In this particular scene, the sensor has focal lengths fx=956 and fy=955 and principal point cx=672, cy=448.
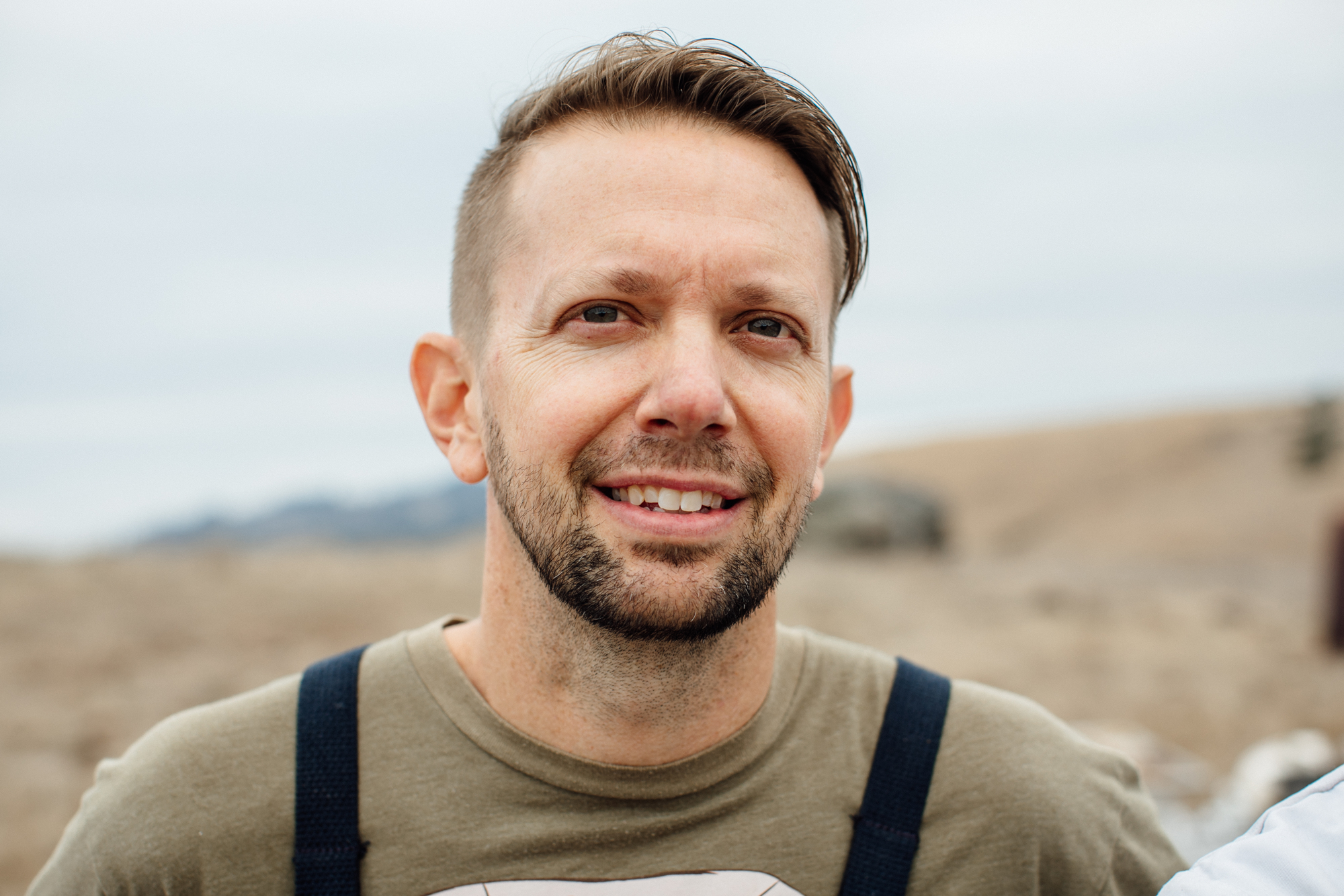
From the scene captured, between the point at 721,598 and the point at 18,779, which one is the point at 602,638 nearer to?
the point at 721,598

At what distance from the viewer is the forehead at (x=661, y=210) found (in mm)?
1797

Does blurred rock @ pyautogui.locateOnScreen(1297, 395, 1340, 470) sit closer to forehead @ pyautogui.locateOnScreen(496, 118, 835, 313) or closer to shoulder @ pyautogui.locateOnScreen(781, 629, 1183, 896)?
shoulder @ pyautogui.locateOnScreen(781, 629, 1183, 896)

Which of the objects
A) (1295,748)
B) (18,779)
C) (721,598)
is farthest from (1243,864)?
(18,779)

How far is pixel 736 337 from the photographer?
6.12 feet

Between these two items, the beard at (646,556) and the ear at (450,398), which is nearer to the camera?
the beard at (646,556)

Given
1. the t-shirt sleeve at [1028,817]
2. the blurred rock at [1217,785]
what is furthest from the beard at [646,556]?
the blurred rock at [1217,785]

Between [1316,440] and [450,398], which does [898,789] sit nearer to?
[450,398]

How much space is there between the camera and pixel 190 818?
181 cm

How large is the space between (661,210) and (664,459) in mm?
482

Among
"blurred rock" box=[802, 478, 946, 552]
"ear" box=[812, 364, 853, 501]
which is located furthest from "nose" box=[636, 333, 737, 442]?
"blurred rock" box=[802, 478, 946, 552]

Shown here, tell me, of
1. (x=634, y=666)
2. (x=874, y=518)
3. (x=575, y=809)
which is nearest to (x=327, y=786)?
(x=575, y=809)

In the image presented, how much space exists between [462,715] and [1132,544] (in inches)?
1556

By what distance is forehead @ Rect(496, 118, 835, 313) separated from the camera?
1.80 metres

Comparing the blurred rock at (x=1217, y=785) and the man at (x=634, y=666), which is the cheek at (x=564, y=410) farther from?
the blurred rock at (x=1217, y=785)
